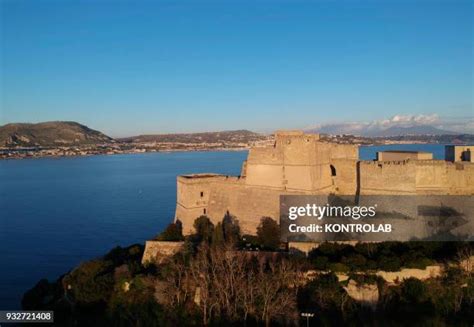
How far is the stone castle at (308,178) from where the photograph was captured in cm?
1675

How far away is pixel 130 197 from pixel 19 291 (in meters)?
27.3

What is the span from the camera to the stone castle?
16.8 metres

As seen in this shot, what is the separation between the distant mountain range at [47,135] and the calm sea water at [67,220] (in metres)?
59.9

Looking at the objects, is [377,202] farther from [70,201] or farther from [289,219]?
[70,201]

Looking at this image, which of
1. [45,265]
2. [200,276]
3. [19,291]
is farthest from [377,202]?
[45,265]

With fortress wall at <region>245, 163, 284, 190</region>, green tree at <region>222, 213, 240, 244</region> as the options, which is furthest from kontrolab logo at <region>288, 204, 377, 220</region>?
green tree at <region>222, 213, 240, 244</region>

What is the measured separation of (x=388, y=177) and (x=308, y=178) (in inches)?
127

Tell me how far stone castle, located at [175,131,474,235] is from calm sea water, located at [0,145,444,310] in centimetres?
1117

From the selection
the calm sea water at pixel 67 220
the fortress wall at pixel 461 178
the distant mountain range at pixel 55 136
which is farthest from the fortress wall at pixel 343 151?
the distant mountain range at pixel 55 136

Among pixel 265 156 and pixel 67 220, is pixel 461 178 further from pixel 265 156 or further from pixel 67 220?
pixel 67 220

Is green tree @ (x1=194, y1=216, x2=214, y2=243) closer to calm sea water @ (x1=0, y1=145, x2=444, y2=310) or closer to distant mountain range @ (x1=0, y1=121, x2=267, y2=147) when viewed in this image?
calm sea water @ (x1=0, y1=145, x2=444, y2=310)

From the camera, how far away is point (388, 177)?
17188 millimetres

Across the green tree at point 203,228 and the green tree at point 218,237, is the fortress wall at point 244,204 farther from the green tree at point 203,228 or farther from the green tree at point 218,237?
the green tree at point 218,237

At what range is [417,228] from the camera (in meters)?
16.2
